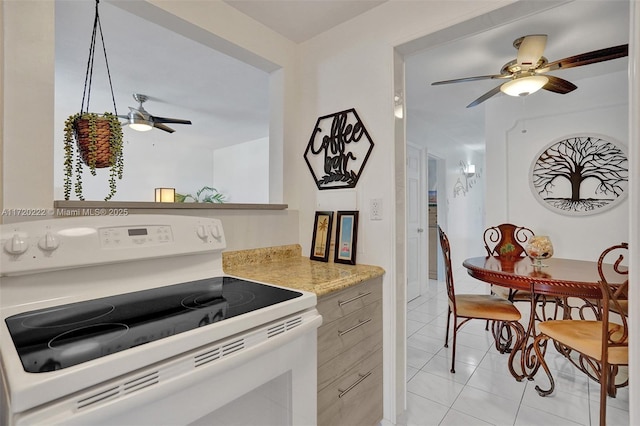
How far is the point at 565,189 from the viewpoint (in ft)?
10.2

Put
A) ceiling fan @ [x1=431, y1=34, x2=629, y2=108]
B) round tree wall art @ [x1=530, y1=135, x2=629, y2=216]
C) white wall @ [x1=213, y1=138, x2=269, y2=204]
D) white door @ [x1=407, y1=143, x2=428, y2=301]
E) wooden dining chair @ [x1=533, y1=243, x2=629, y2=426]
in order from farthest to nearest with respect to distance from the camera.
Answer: white wall @ [x1=213, y1=138, x2=269, y2=204] → white door @ [x1=407, y1=143, x2=428, y2=301] → round tree wall art @ [x1=530, y1=135, x2=629, y2=216] → ceiling fan @ [x1=431, y1=34, x2=629, y2=108] → wooden dining chair @ [x1=533, y1=243, x2=629, y2=426]

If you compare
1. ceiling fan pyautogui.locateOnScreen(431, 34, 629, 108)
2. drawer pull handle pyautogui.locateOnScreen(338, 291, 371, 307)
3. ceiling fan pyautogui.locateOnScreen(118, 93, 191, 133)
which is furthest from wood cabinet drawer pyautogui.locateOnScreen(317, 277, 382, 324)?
ceiling fan pyautogui.locateOnScreen(118, 93, 191, 133)

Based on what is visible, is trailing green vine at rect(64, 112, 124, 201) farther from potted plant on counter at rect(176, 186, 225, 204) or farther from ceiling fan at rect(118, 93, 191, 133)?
potted plant on counter at rect(176, 186, 225, 204)

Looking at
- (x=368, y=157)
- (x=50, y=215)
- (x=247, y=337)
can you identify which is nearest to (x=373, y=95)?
(x=368, y=157)

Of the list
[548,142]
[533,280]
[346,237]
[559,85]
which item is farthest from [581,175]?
[346,237]

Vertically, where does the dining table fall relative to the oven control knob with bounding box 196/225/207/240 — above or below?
below

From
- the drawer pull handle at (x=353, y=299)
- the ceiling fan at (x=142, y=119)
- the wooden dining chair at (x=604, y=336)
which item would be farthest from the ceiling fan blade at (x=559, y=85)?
the ceiling fan at (x=142, y=119)

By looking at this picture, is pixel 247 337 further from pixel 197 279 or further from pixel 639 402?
pixel 639 402

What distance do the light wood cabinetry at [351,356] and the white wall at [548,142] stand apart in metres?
2.56

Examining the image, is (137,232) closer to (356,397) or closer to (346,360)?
(346,360)

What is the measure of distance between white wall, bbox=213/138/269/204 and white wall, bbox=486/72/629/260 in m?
3.68

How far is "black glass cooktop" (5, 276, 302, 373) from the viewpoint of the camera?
67 cm

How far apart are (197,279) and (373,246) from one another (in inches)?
36.2

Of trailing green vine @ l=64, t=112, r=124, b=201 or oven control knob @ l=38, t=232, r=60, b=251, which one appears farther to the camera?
trailing green vine @ l=64, t=112, r=124, b=201
